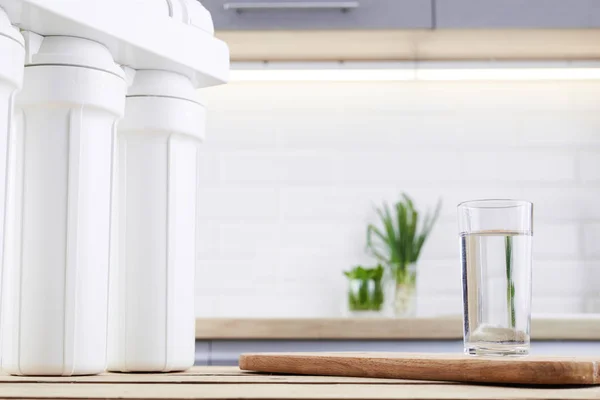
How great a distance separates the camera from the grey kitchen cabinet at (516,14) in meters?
2.24

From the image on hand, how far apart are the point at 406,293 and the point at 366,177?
42 cm

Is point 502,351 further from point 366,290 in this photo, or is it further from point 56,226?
point 366,290

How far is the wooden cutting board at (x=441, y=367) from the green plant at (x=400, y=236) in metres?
1.69

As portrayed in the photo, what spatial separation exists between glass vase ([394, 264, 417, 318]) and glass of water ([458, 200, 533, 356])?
1605 mm

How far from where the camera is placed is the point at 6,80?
62 centimetres

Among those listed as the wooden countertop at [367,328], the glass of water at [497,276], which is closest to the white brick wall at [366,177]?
the wooden countertop at [367,328]

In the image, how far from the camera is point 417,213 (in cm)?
248

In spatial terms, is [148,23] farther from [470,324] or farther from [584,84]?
[584,84]

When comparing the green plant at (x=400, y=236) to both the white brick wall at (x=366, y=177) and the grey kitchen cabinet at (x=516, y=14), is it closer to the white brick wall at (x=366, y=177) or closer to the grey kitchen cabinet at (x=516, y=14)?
the white brick wall at (x=366, y=177)

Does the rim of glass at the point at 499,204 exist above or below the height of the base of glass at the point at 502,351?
above

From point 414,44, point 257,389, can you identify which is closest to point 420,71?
point 414,44

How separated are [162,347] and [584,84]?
2.19m

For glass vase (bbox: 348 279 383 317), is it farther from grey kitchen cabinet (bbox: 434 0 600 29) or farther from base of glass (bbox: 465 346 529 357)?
base of glass (bbox: 465 346 529 357)

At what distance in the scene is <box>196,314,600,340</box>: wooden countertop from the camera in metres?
1.96
